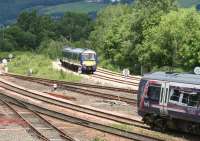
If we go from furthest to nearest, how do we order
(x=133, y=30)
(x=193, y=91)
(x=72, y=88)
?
(x=133, y=30)
(x=72, y=88)
(x=193, y=91)

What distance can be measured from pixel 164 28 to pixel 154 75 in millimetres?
36814

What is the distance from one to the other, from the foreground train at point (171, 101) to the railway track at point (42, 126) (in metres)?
4.10

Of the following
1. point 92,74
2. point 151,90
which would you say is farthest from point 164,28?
point 151,90

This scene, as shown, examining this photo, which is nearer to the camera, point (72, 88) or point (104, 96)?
point (104, 96)

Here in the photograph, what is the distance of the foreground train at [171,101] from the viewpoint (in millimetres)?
21500

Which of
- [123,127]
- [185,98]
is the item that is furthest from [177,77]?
[123,127]

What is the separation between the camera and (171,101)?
2258cm

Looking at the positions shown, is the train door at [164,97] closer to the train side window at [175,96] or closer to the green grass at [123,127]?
the train side window at [175,96]

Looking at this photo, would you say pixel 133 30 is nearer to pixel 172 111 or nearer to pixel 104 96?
pixel 104 96

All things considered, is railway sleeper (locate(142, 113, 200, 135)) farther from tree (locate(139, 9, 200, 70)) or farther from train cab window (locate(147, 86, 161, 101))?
tree (locate(139, 9, 200, 70))

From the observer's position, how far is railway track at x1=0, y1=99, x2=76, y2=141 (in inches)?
866

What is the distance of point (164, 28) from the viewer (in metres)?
60.3

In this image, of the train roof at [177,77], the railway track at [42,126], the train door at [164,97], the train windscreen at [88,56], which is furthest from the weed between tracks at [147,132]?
the train windscreen at [88,56]

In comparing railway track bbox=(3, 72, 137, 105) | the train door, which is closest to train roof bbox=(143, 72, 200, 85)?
the train door
